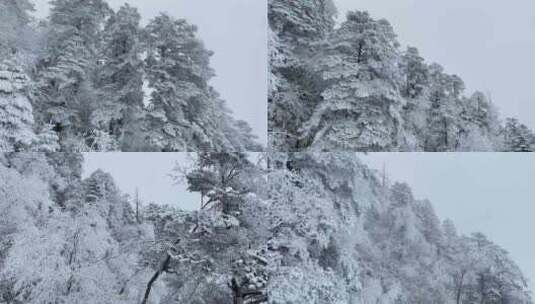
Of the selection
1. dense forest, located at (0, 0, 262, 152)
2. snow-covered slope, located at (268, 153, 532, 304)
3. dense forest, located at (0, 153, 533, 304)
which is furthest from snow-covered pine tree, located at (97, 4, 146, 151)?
snow-covered slope, located at (268, 153, 532, 304)

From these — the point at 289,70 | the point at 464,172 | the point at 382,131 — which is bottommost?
the point at 464,172

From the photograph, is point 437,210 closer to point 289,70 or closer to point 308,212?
point 308,212

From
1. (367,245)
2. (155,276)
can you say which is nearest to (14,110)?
(155,276)

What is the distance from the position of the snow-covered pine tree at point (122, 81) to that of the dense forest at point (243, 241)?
22 centimetres

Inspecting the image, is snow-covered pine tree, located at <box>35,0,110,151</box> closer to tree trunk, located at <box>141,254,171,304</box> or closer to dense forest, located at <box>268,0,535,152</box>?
tree trunk, located at <box>141,254,171,304</box>

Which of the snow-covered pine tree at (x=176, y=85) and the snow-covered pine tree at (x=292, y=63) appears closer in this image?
the snow-covered pine tree at (x=176, y=85)

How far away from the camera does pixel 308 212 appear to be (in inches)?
124

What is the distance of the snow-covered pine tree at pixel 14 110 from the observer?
293 centimetres

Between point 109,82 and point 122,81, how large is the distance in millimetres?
65

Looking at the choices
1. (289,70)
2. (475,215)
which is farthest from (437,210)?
(289,70)

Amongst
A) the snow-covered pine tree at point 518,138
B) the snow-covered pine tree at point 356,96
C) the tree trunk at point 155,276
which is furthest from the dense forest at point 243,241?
the snow-covered pine tree at point 518,138

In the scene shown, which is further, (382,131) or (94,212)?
(382,131)

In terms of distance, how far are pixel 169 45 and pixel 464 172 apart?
1.70 meters

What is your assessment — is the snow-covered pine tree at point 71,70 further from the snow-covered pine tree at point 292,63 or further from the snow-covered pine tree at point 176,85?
the snow-covered pine tree at point 292,63
